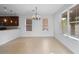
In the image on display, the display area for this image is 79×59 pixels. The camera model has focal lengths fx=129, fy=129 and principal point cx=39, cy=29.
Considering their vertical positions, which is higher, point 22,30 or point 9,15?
point 9,15

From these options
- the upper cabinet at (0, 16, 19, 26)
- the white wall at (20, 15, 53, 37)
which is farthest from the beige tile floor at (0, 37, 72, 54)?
the upper cabinet at (0, 16, 19, 26)

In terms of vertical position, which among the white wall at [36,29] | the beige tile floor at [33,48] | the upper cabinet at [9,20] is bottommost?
the beige tile floor at [33,48]

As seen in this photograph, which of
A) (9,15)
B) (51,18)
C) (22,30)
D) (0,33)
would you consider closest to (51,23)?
(51,18)

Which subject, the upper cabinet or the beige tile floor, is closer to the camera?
the beige tile floor

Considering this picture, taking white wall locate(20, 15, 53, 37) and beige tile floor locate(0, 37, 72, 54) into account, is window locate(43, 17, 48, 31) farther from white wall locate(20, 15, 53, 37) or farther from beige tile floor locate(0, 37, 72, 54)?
beige tile floor locate(0, 37, 72, 54)

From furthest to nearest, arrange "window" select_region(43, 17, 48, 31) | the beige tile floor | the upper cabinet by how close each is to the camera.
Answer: "window" select_region(43, 17, 48, 31)
the upper cabinet
the beige tile floor

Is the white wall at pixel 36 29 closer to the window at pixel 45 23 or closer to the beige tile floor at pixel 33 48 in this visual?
the window at pixel 45 23

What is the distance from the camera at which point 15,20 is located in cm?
1251

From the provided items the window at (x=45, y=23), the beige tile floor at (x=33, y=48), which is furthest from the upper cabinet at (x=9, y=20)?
the beige tile floor at (x=33, y=48)

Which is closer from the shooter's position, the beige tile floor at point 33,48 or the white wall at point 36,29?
the beige tile floor at point 33,48
